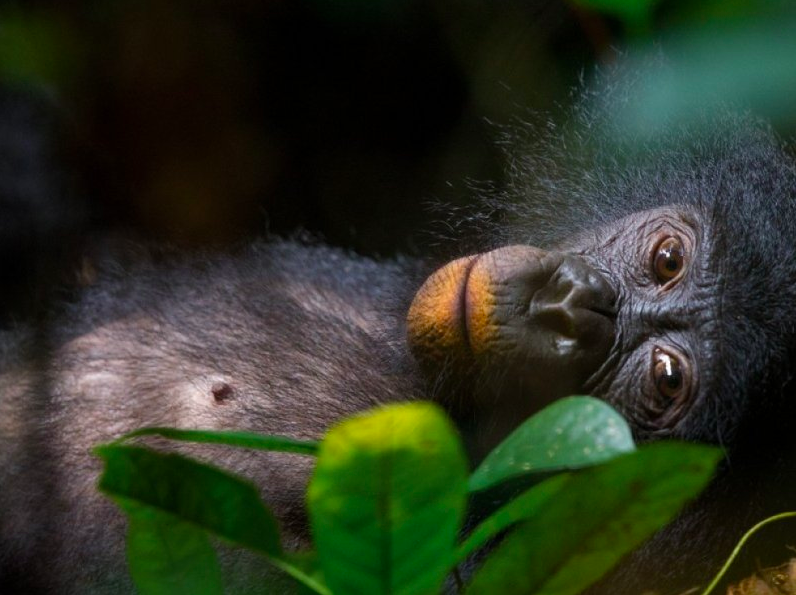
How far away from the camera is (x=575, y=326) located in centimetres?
223

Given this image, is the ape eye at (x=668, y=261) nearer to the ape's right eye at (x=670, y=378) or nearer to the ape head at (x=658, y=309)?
the ape head at (x=658, y=309)

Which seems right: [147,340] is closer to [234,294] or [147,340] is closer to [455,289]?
[234,294]

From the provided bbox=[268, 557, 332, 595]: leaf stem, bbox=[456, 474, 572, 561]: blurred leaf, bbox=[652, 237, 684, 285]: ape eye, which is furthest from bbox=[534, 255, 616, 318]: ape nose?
bbox=[268, 557, 332, 595]: leaf stem

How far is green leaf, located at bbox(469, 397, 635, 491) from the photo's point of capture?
122cm

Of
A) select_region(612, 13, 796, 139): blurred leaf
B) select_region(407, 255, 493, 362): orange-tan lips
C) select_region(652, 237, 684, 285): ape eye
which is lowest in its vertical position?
select_region(407, 255, 493, 362): orange-tan lips

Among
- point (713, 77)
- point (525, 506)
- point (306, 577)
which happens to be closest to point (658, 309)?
point (713, 77)

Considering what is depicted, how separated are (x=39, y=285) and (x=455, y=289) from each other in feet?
5.88

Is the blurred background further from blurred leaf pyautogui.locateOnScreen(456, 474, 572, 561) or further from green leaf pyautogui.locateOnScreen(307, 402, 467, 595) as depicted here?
green leaf pyautogui.locateOnScreen(307, 402, 467, 595)

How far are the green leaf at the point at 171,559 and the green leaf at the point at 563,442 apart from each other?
420 millimetres

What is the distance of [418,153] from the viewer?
421 centimetres

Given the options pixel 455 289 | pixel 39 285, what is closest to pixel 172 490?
pixel 455 289

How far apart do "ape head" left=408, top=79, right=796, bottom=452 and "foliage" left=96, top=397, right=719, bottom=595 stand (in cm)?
89

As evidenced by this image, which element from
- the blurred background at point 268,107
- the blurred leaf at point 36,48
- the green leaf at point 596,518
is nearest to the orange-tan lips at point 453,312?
the blurred background at point 268,107

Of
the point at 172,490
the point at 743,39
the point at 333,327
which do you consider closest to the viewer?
the point at 172,490
